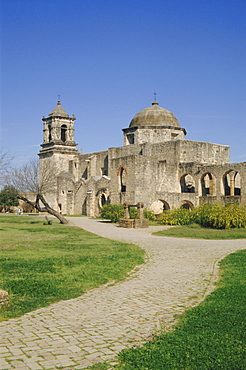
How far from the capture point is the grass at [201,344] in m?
3.56

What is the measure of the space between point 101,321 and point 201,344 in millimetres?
1388

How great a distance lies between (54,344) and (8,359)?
20.6 inches

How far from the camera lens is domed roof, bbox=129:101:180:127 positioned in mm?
38625

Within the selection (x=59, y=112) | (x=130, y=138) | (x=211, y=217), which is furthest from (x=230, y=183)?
(x=59, y=112)

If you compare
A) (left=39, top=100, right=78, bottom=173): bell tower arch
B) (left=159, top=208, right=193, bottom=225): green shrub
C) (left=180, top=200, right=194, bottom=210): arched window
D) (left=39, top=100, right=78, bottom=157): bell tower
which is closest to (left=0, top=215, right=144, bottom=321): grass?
(left=159, top=208, right=193, bottom=225): green shrub

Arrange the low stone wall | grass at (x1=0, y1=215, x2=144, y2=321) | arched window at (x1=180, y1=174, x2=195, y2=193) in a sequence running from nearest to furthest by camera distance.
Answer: grass at (x1=0, y1=215, x2=144, y2=321) → the low stone wall → arched window at (x1=180, y1=174, x2=195, y2=193)

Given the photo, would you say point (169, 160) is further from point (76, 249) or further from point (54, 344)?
point (54, 344)

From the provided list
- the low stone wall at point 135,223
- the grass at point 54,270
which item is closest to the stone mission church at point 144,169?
the low stone wall at point 135,223

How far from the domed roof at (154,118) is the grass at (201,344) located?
3386cm

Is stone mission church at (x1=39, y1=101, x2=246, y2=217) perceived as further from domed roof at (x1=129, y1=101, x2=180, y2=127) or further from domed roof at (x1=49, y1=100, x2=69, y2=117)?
domed roof at (x1=49, y1=100, x2=69, y2=117)

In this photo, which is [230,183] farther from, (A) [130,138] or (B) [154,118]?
(A) [130,138]

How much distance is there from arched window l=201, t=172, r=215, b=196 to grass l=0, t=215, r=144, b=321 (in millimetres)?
19973

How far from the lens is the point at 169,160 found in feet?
111

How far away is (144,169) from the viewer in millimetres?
30922
